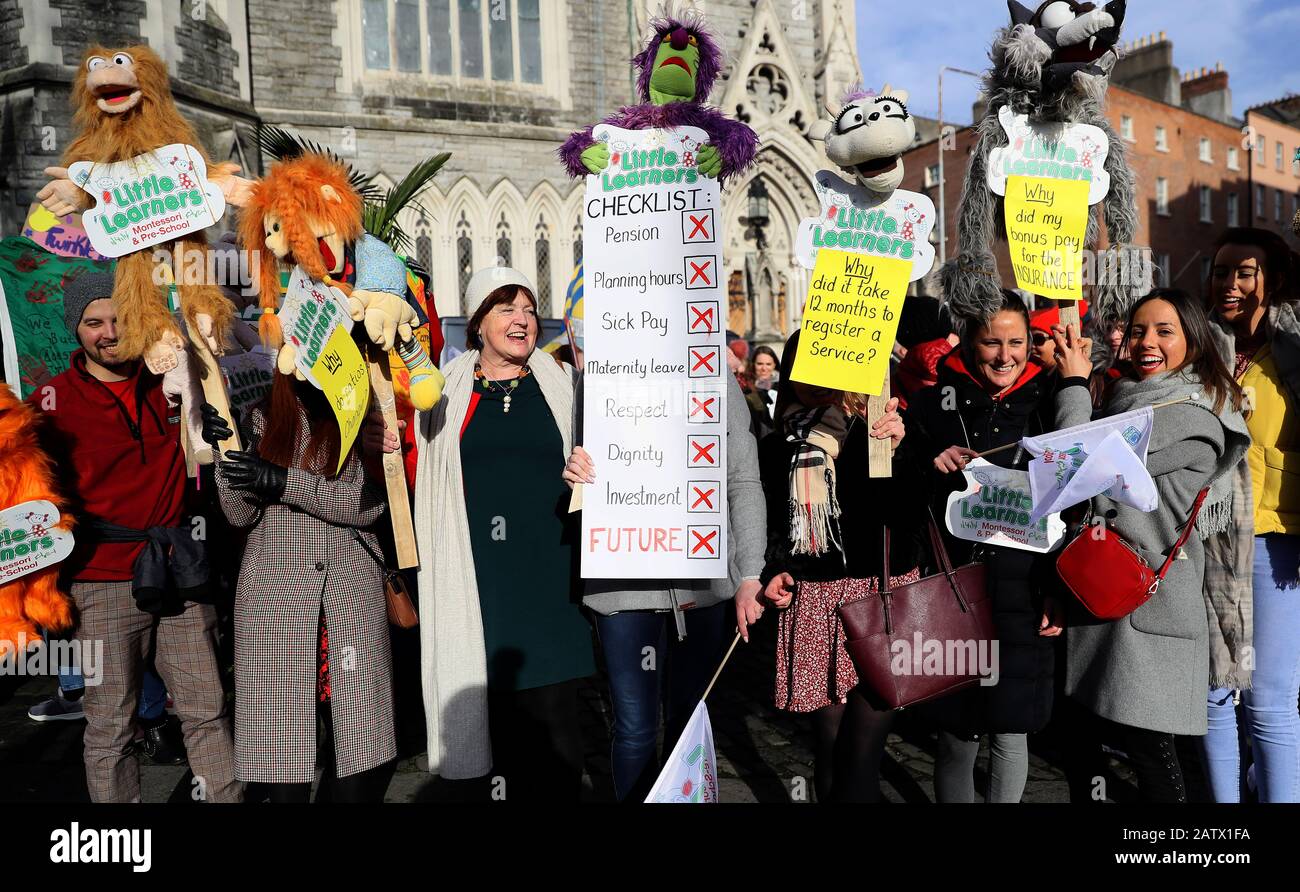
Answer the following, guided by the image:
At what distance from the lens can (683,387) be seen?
117 inches

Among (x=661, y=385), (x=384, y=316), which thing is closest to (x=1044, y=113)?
(x=661, y=385)

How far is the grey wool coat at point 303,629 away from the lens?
9.31ft

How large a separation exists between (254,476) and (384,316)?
0.64 meters

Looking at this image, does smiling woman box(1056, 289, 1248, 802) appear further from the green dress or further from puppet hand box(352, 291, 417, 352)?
puppet hand box(352, 291, 417, 352)

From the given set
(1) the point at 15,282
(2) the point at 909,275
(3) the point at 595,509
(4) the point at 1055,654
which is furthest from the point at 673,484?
(1) the point at 15,282

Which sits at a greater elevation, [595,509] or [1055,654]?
[595,509]

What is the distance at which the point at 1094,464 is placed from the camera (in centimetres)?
273

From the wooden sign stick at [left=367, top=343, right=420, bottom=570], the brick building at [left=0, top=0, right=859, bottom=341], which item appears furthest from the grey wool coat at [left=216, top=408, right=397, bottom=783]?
the brick building at [left=0, top=0, right=859, bottom=341]

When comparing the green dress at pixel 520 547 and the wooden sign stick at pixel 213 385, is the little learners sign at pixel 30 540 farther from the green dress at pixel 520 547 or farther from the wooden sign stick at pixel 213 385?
the green dress at pixel 520 547

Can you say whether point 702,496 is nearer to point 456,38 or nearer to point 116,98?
point 116,98

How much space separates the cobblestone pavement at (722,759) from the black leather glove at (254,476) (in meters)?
1.51

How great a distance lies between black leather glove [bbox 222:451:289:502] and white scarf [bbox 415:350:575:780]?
483mm

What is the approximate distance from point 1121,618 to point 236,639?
293 cm
